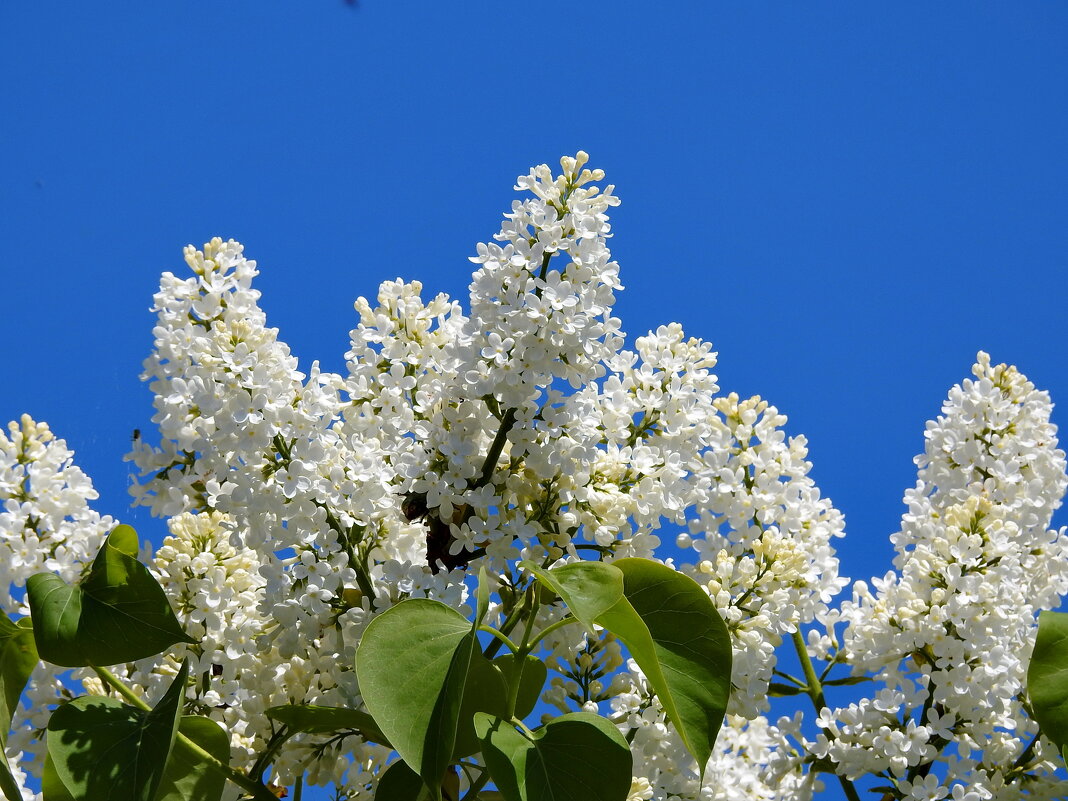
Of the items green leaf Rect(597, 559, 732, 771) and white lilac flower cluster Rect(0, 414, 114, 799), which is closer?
green leaf Rect(597, 559, 732, 771)

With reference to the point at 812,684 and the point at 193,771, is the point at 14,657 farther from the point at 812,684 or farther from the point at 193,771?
the point at 812,684

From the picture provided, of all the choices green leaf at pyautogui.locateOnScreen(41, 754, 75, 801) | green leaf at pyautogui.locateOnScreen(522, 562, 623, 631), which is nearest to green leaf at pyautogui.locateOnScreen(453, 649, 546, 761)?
green leaf at pyautogui.locateOnScreen(522, 562, 623, 631)

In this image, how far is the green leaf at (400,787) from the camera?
757 millimetres

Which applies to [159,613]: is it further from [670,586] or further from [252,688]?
[670,586]

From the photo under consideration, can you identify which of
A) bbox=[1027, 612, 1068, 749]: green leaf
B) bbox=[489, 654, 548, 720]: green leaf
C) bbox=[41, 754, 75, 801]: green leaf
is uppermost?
bbox=[1027, 612, 1068, 749]: green leaf

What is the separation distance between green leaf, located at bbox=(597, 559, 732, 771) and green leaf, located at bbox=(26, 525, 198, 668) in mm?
316

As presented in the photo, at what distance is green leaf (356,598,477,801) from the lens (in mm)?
627

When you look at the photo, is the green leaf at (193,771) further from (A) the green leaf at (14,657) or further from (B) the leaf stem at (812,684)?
(B) the leaf stem at (812,684)

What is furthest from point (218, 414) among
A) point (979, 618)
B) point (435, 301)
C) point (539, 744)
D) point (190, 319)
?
point (979, 618)

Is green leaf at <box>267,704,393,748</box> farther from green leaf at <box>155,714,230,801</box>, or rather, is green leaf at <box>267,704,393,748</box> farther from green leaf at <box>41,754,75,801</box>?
green leaf at <box>41,754,75,801</box>

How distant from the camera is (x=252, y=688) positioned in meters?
0.95

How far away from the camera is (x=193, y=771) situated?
2.69ft

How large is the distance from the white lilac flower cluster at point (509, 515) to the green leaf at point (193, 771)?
0.07 m

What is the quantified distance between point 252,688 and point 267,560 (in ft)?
0.42
